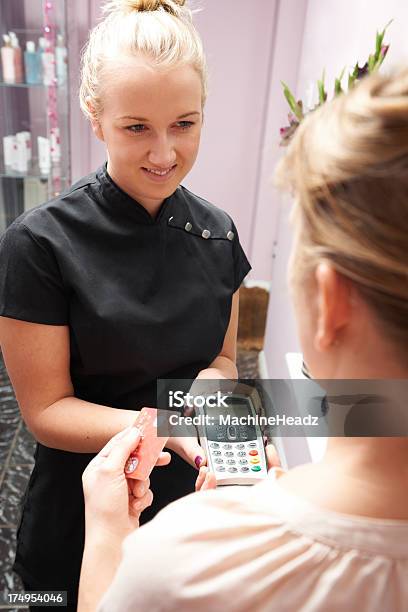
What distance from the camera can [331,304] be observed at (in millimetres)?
444

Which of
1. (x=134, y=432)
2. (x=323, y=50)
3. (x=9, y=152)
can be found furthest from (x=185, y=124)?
(x=9, y=152)

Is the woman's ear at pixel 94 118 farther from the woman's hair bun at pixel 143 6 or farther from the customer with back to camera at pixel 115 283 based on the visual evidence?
the woman's hair bun at pixel 143 6

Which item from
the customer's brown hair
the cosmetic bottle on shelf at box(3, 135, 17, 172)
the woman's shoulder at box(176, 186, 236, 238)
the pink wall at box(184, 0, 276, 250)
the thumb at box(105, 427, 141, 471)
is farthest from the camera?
the pink wall at box(184, 0, 276, 250)

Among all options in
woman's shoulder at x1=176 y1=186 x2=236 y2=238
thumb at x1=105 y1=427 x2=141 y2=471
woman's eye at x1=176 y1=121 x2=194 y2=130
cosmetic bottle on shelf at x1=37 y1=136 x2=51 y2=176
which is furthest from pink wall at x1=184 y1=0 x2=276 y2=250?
thumb at x1=105 y1=427 x2=141 y2=471

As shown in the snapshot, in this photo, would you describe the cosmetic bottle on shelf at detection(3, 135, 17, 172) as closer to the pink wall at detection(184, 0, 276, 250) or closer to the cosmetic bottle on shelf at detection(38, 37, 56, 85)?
the cosmetic bottle on shelf at detection(38, 37, 56, 85)

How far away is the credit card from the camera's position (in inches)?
31.6

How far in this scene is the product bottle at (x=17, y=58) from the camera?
2.60 m

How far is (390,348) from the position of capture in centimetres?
45

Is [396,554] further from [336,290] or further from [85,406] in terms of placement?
[85,406]

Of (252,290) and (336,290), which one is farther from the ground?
(336,290)

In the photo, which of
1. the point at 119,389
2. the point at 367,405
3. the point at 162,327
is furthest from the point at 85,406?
the point at 367,405

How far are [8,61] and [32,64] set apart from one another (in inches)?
4.0

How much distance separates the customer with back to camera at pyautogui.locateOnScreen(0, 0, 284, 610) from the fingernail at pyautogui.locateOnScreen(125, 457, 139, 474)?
0.29 feet

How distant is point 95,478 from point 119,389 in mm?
299
